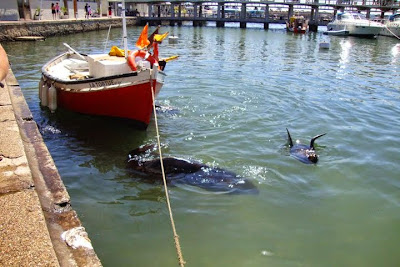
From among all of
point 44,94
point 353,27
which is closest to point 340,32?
point 353,27

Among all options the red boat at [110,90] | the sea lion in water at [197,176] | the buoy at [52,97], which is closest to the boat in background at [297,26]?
the red boat at [110,90]

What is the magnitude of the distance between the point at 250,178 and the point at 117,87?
3.94 meters

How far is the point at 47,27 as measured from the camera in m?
31.7

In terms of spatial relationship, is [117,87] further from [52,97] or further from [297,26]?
[297,26]

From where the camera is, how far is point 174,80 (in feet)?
48.2

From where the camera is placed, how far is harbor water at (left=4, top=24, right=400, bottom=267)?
4629mm

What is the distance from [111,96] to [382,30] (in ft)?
137

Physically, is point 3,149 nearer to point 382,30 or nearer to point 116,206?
point 116,206

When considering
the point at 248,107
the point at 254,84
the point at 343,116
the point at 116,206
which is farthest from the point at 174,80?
the point at 116,206

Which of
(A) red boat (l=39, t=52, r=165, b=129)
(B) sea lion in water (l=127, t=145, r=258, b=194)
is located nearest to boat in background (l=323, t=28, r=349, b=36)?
(A) red boat (l=39, t=52, r=165, b=129)

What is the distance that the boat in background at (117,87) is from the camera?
8234mm

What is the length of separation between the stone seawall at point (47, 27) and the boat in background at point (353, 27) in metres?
28.9

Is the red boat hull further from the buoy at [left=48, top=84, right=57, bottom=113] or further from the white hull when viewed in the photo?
the white hull

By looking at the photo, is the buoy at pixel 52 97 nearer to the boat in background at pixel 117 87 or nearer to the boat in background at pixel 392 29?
the boat in background at pixel 117 87
